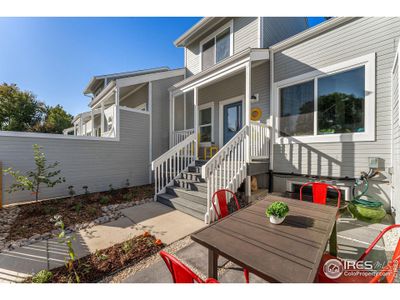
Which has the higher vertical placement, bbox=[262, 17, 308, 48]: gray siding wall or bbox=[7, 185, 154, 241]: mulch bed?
bbox=[262, 17, 308, 48]: gray siding wall

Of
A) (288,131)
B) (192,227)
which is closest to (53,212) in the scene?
(192,227)

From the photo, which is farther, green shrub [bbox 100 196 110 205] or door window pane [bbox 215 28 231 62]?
door window pane [bbox 215 28 231 62]

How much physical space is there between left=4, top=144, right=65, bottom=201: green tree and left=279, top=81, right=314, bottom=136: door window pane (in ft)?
21.4

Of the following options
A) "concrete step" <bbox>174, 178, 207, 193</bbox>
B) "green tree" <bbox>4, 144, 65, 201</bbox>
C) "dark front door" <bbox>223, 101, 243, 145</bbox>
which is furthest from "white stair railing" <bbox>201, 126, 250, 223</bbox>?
"green tree" <bbox>4, 144, 65, 201</bbox>

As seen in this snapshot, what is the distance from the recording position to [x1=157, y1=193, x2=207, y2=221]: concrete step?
3852 millimetres

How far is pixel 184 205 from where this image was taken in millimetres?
4203

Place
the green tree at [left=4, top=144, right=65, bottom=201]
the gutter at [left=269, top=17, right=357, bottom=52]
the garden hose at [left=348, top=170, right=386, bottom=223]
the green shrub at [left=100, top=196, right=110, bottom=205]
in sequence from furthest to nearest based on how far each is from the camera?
1. the green shrub at [left=100, top=196, right=110, bottom=205]
2. the green tree at [left=4, top=144, right=65, bottom=201]
3. the gutter at [left=269, top=17, right=357, bottom=52]
4. the garden hose at [left=348, top=170, right=386, bottom=223]

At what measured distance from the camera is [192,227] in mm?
3416

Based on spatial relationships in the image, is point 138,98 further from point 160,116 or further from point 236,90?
point 236,90

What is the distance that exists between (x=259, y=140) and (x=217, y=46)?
4510 mm

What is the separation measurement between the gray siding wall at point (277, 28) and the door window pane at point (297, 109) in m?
2.01

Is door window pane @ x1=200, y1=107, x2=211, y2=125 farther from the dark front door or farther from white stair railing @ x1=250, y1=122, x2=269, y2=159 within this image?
white stair railing @ x1=250, y1=122, x2=269, y2=159

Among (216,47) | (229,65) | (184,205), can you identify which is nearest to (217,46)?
(216,47)

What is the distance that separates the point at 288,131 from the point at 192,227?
3.64 m
